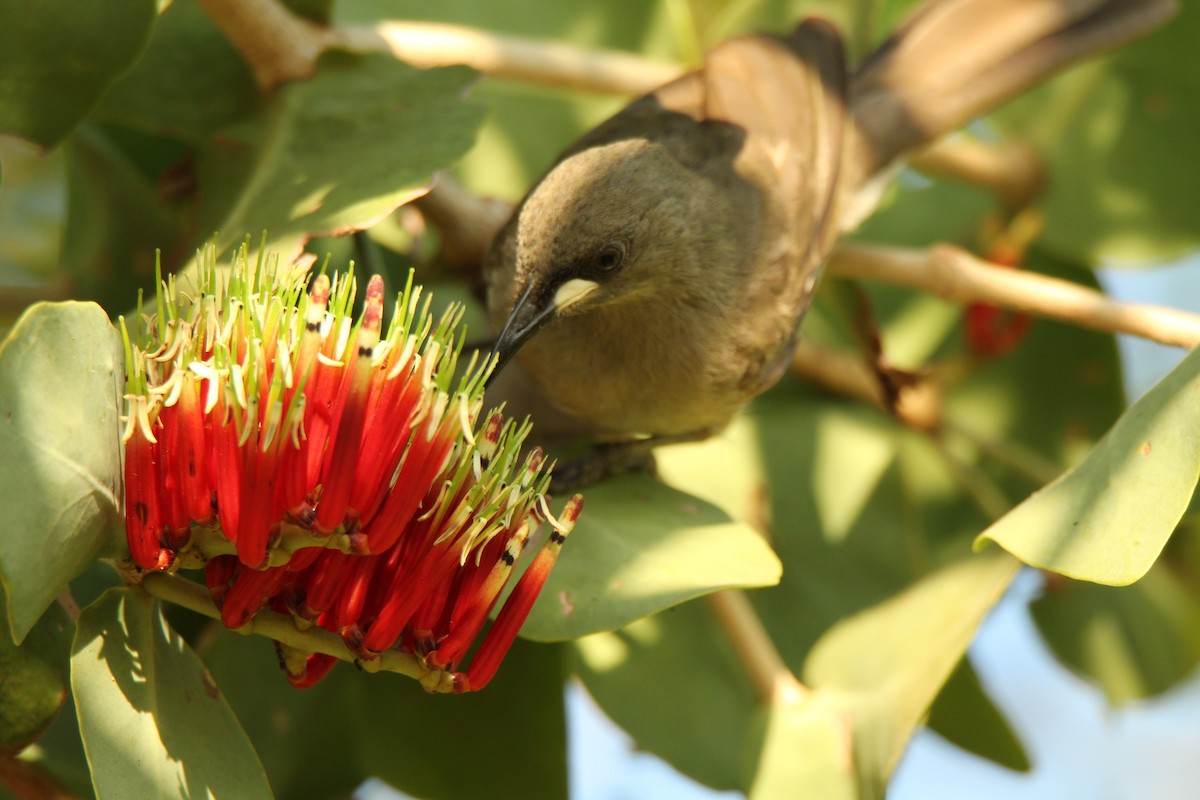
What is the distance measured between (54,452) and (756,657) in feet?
4.80

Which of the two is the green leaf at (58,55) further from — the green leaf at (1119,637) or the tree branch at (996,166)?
the green leaf at (1119,637)

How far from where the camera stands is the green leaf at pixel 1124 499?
→ 5.85 feet

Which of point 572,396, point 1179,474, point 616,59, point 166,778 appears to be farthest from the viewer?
point 616,59

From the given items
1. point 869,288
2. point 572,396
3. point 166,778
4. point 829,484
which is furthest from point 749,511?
point 166,778

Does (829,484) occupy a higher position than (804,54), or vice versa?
(804,54)

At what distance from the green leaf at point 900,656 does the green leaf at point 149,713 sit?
3.73 ft

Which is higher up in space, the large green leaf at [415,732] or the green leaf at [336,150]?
the green leaf at [336,150]

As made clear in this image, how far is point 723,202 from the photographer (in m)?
3.11

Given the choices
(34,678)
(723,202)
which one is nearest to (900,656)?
(723,202)

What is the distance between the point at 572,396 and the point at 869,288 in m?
1.09

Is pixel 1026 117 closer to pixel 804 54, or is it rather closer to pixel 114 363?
pixel 804 54

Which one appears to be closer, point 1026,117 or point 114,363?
point 114,363

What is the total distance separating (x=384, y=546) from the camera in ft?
5.55

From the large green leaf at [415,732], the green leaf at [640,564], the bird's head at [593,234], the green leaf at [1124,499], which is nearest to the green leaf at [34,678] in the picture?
the large green leaf at [415,732]
